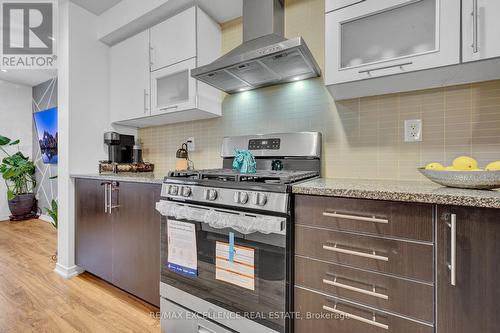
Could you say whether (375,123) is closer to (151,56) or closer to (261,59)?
(261,59)

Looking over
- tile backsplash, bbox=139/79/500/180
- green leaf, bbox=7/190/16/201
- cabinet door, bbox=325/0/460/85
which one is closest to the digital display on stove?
tile backsplash, bbox=139/79/500/180

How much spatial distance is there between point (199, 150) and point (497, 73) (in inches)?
81.3

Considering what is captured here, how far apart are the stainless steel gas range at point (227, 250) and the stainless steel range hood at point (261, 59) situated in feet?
1.63

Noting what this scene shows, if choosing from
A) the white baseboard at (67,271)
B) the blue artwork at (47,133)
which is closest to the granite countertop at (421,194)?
the white baseboard at (67,271)

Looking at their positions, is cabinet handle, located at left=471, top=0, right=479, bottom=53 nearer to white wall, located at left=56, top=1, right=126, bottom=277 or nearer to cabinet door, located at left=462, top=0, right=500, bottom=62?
cabinet door, located at left=462, top=0, right=500, bottom=62

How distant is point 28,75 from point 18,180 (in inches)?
73.4

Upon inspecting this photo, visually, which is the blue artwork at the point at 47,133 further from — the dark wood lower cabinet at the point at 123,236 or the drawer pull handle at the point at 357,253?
the drawer pull handle at the point at 357,253

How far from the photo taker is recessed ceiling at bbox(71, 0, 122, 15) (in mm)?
2258

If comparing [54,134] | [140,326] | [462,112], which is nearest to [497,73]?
[462,112]

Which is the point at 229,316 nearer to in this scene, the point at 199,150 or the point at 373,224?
the point at 373,224

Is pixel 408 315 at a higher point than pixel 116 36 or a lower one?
lower

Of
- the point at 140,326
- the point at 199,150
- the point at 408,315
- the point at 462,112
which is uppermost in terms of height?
the point at 462,112

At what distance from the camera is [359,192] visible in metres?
0.94

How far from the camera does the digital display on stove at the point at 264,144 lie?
1786 mm
